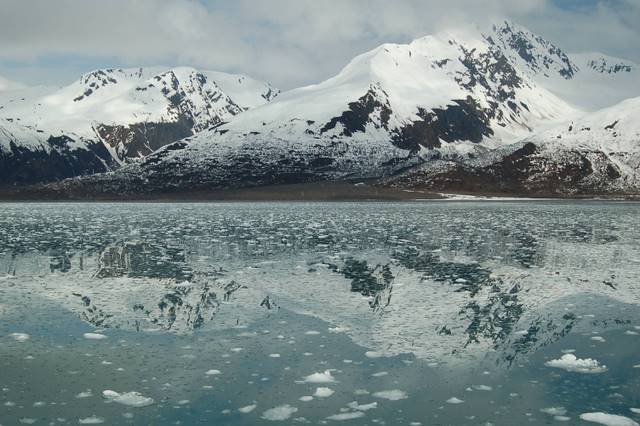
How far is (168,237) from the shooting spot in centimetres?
4356

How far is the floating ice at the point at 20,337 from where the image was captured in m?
15.9

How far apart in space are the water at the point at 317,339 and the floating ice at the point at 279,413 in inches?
1.9

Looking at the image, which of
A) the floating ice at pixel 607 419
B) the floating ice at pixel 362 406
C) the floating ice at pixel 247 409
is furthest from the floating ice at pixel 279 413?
the floating ice at pixel 607 419

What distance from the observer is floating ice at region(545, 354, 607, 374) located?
45.1 ft

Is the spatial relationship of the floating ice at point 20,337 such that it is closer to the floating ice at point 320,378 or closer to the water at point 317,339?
the water at point 317,339

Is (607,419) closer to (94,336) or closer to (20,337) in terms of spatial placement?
(94,336)

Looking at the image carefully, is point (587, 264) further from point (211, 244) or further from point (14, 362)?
point (14, 362)

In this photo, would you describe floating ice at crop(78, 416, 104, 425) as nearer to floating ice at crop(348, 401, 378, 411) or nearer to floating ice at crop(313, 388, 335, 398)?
floating ice at crop(313, 388, 335, 398)

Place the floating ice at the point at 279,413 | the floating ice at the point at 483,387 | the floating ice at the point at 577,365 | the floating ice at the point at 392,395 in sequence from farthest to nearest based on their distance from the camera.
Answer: the floating ice at the point at 577,365 → the floating ice at the point at 483,387 → the floating ice at the point at 392,395 → the floating ice at the point at 279,413

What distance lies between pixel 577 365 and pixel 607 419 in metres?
3.11

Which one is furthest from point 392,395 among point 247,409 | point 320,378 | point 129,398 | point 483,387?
point 129,398

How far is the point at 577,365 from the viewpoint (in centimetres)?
1401

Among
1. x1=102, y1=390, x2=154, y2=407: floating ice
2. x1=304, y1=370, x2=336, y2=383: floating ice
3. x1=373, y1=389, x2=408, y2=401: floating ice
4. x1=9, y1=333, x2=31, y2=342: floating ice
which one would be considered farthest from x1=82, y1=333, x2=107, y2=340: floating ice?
x1=373, y1=389, x2=408, y2=401: floating ice

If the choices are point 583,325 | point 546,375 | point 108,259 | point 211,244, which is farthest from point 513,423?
point 211,244
